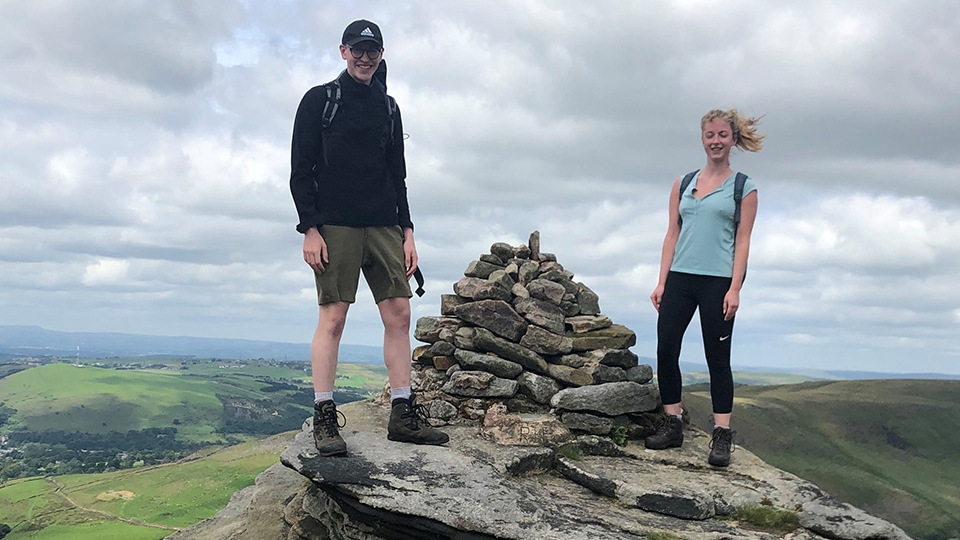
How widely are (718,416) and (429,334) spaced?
535cm

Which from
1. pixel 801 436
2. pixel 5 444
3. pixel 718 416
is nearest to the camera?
pixel 718 416

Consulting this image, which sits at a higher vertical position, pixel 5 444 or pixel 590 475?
pixel 590 475

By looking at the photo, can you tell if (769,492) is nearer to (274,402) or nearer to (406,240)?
(406,240)

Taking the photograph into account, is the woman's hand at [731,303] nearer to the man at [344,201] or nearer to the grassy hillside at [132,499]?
the man at [344,201]

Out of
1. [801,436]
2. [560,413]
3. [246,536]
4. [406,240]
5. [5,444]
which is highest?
[406,240]

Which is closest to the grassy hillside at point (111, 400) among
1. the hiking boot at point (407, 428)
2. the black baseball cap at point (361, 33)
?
the hiking boot at point (407, 428)

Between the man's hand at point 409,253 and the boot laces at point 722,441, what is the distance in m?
5.26

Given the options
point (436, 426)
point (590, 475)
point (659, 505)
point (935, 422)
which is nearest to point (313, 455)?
point (436, 426)

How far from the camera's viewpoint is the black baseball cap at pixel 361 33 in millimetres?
7914

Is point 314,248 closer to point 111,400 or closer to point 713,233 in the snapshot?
point 713,233

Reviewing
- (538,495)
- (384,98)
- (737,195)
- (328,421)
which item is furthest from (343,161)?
(737,195)

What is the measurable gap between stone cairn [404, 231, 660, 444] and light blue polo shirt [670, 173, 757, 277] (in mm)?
2758

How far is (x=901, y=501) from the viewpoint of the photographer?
271ft

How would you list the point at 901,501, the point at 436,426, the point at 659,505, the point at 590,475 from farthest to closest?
the point at 901,501 → the point at 436,426 → the point at 590,475 → the point at 659,505
